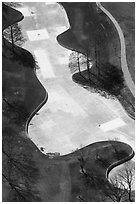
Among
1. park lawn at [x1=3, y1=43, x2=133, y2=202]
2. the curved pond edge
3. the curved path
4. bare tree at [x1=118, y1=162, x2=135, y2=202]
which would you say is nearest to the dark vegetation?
the curved path

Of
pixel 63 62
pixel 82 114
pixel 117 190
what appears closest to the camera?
pixel 117 190

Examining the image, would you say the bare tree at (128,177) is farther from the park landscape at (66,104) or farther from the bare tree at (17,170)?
the bare tree at (17,170)

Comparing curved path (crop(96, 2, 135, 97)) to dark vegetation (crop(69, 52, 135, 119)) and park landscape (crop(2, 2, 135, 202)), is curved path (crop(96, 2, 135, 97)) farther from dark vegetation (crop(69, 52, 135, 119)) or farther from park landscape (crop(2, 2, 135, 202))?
dark vegetation (crop(69, 52, 135, 119))

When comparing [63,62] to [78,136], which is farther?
[63,62]

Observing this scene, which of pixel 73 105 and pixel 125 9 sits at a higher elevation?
pixel 125 9

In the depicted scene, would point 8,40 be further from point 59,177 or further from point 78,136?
point 59,177

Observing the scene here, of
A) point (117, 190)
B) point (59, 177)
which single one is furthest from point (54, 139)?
point (117, 190)

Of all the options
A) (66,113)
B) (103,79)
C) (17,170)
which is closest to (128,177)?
(17,170)

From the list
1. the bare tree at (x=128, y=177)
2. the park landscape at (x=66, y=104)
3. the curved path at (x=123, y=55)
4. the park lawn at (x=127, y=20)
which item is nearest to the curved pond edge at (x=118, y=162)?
the park landscape at (x=66, y=104)

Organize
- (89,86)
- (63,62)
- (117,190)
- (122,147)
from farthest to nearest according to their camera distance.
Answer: (63,62)
(89,86)
(122,147)
(117,190)

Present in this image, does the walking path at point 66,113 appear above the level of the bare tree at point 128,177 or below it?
above
